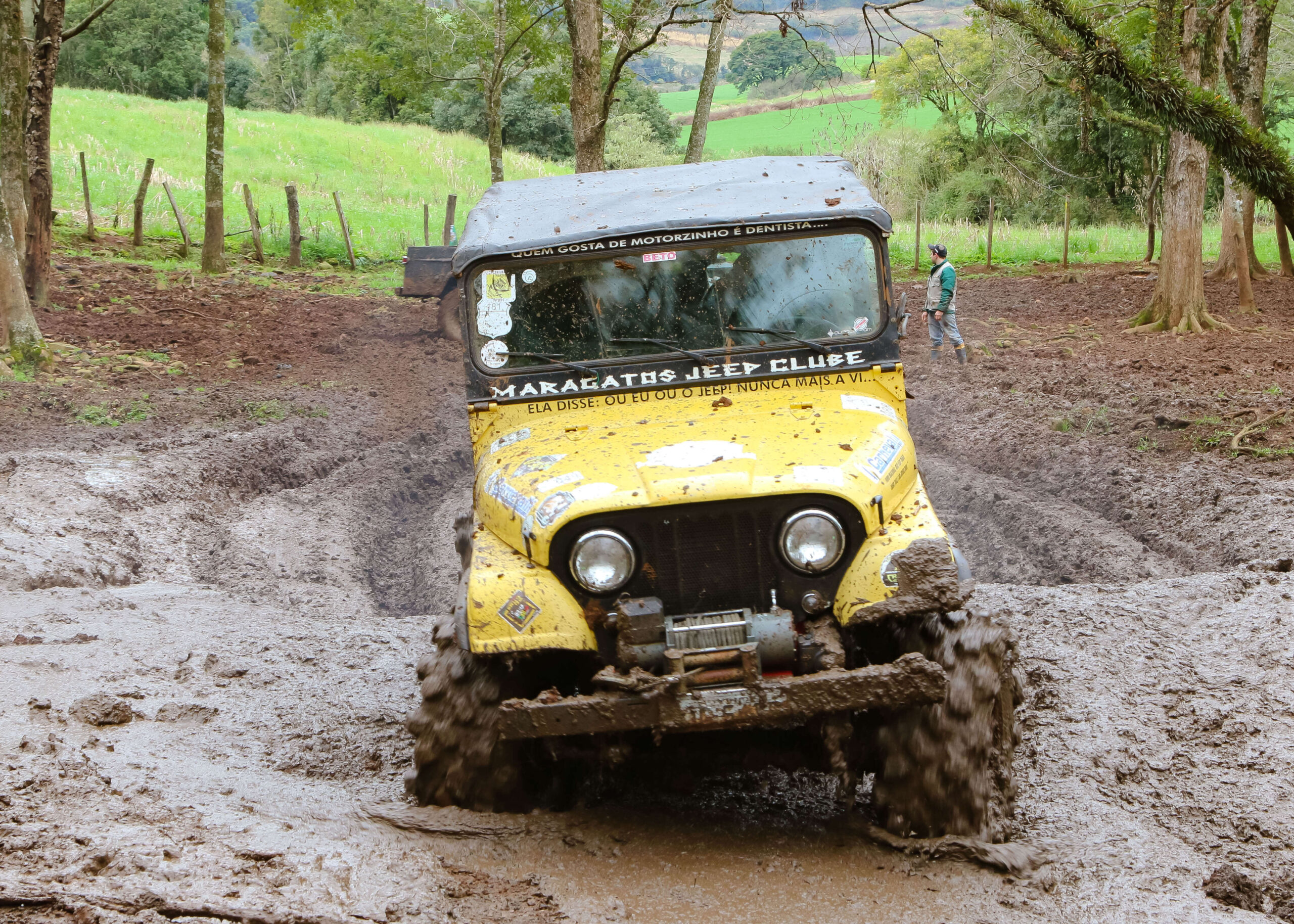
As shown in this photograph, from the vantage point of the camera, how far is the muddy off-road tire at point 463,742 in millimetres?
3918

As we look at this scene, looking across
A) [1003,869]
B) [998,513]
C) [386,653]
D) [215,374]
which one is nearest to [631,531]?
[1003,869]

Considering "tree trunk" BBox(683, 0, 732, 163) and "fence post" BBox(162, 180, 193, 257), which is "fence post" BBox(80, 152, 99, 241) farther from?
"tree trunk" BBox(683, 0, 732, 163)

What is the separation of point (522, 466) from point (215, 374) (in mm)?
9435

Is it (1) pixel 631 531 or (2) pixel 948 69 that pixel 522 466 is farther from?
(2) pixel 948 69

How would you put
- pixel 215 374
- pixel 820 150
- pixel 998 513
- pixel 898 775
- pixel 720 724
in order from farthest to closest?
pixel 820 150 < pixel 215 374 < pixel 998 513 < pixel 898 775 < pixel 720 724

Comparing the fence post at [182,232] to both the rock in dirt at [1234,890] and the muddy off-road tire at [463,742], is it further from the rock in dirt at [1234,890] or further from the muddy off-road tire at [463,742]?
the rock in dirt at [1234,890]

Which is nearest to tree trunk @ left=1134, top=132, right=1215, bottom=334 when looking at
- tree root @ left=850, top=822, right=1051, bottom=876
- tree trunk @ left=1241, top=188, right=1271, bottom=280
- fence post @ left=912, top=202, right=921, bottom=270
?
Answer: tree trunk @ left=1241, top=188, right=1271, bottom=280

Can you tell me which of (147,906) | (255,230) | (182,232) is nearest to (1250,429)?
(147,906)

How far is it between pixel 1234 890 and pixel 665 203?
3520 mm

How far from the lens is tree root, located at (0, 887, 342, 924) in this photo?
3.10m

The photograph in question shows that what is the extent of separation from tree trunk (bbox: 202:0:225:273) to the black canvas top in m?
15.6

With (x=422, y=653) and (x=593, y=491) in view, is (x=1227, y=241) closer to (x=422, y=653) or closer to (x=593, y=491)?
(x=422, y=653)

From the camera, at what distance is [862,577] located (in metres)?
3.88

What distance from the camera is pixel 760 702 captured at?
350 centimetres
